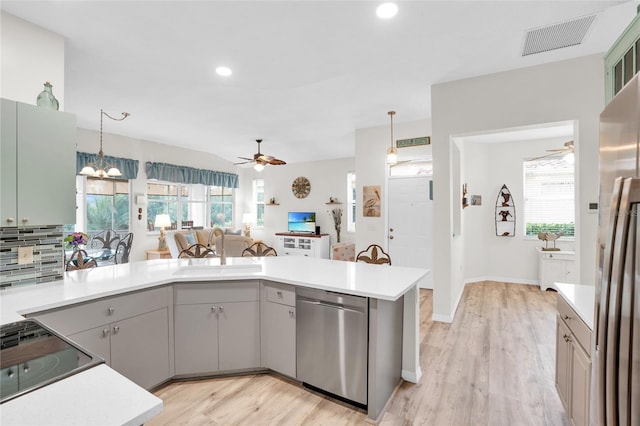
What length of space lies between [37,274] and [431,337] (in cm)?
357

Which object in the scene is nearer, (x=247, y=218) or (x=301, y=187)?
(x=301, y=187)

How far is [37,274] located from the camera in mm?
2170

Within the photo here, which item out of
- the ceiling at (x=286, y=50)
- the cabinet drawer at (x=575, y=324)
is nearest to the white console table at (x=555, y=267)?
the ceiling at (x=286, y=50)

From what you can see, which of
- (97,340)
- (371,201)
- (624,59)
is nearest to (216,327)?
(97,340)

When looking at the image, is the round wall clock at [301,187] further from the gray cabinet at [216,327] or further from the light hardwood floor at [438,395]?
the gray cabinet at [216,327]

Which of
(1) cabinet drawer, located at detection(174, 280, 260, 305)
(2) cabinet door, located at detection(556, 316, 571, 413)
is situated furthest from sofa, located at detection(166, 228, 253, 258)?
(2) cabinet door, located at detection(556, 316, 571, 413)

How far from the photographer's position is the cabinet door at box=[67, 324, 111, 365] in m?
1.85

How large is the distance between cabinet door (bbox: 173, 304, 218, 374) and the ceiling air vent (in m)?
3.63

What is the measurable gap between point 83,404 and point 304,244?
22.8 feet

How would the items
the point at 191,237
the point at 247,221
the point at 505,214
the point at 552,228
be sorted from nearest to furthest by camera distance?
the point at 552,228, the point at 505,214, the point at 191,237, the point at 247,221

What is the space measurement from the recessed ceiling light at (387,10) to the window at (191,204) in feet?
20.1

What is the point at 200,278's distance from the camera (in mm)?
2350

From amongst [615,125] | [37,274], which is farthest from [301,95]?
[615,125]

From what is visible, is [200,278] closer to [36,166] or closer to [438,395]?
[36,166]
